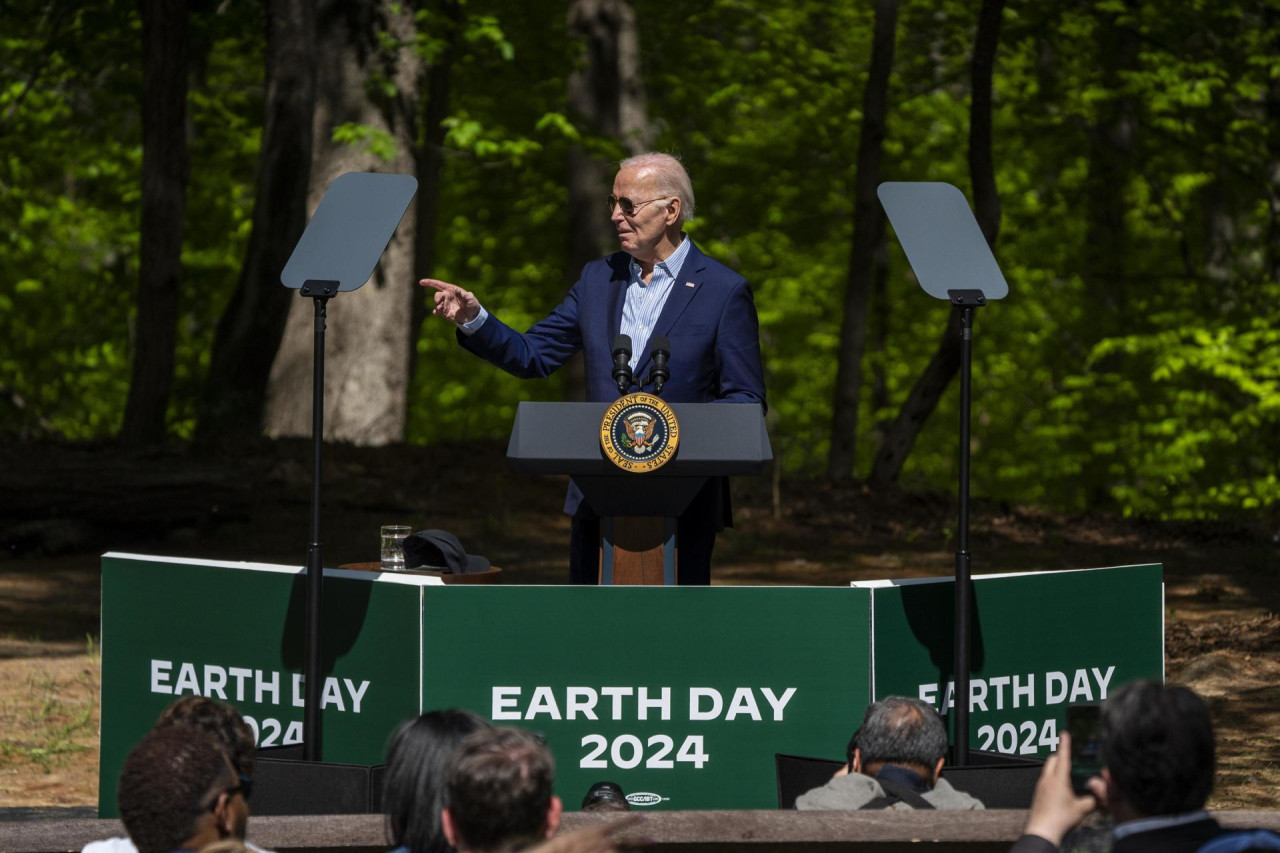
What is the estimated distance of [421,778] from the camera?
134 inches


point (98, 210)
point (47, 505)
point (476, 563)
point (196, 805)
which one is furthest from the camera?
point (98, 210)

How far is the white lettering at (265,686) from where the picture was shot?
5.72m

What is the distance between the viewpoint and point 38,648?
Answer: 10.4 m

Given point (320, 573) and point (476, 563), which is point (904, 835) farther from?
point (476, 563)

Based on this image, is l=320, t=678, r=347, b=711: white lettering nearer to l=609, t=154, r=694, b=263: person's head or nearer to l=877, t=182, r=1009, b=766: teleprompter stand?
l=609, t=154, r=694, b=263: person's head

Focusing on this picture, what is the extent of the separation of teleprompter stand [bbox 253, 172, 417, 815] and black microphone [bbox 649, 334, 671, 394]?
2.77ft

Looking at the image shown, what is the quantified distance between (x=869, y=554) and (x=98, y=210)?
66.6 ft

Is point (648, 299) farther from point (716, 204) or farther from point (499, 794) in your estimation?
point (716, 204)

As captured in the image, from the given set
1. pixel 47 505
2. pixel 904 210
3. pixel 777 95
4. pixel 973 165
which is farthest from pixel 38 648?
pixel 777 95

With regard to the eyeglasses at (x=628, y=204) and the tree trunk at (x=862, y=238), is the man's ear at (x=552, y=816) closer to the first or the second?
the eyeglasses at (x=628, y=204)

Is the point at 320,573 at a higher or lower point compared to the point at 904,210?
lower

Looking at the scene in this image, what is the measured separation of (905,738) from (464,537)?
10.2 metres

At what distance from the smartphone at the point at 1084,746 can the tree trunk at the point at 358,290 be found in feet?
47.6

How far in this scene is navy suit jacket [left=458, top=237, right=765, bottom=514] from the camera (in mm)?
5863
